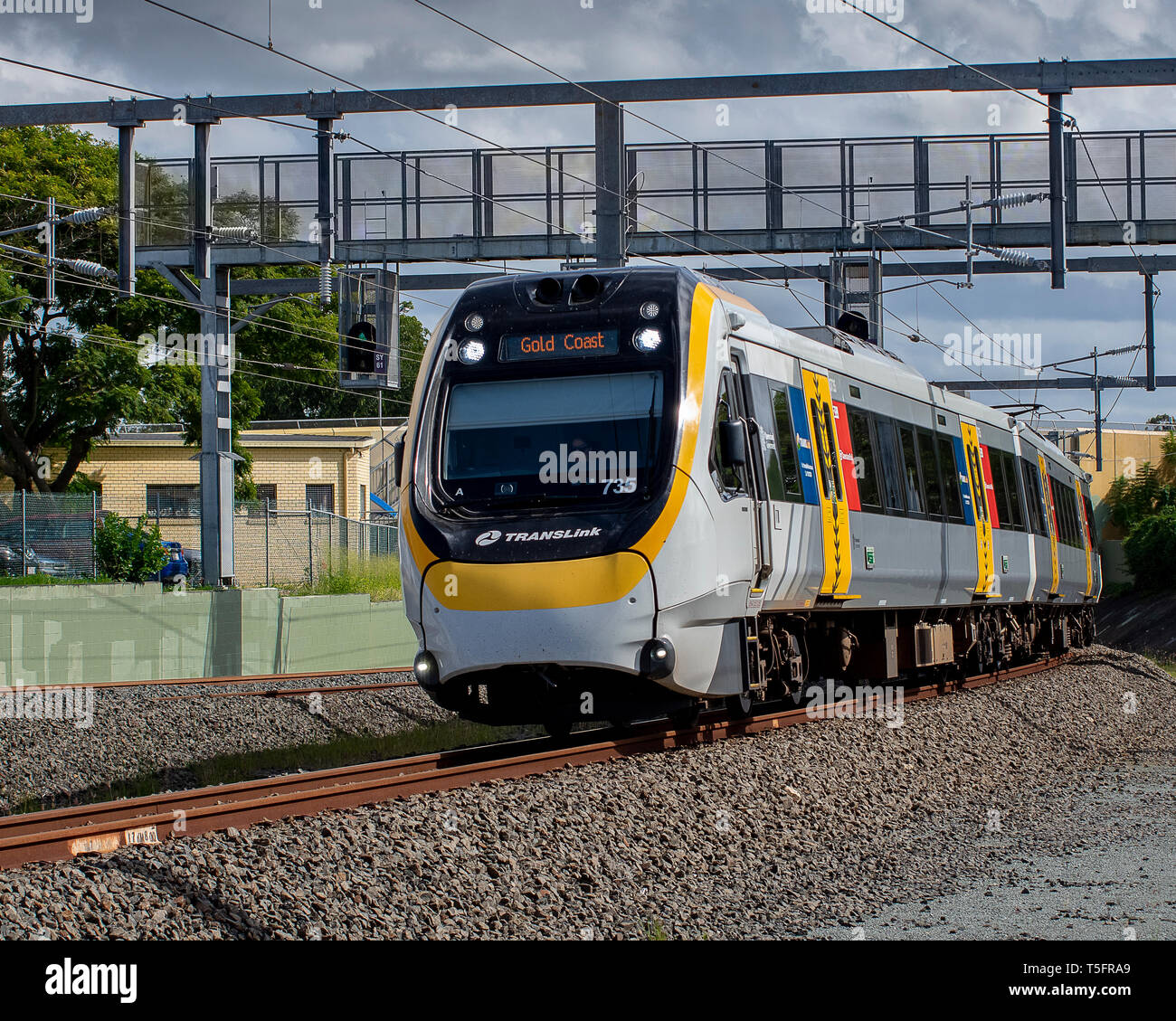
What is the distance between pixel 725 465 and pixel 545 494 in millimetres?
1318

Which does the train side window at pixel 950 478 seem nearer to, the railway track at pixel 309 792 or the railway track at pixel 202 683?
the railway track at pixel 309 792

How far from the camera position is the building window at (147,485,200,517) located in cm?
4409

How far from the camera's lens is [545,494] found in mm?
10344

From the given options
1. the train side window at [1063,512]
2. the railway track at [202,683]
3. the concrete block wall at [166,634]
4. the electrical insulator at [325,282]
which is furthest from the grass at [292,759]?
the train side window at [1063,512]

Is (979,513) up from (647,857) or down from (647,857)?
up

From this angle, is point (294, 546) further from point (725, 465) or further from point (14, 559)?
point (725, 465)

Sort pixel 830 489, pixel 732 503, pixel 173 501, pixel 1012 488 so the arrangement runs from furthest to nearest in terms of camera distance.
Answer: pixel 173 501
pixel 1012 488
pixel 830 489
pixel 732 503

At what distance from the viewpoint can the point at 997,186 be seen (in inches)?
960

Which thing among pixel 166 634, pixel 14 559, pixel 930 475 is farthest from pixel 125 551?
pixel 930 475

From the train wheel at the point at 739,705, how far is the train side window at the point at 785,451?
172 cm

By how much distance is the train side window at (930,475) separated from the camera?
15844 mm

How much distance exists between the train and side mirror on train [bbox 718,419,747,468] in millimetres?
14
